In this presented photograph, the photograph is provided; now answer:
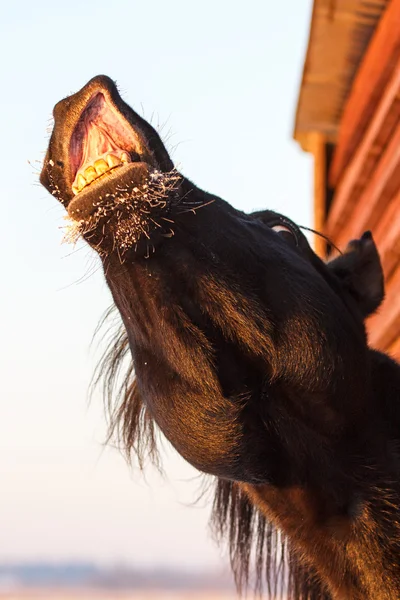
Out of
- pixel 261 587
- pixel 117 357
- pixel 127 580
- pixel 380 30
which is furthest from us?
pixel 127 580

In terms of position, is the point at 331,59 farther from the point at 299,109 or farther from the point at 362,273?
the point at 362,273

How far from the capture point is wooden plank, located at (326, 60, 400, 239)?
3.93 m

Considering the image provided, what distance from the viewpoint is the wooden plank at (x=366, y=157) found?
155 inches

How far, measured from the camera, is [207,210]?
5.43 feet

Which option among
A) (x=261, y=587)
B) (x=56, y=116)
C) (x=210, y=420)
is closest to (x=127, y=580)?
(x=261, y=587)

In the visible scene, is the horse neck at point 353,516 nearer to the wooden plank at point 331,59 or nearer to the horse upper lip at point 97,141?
the horse upper lip at point 97,141

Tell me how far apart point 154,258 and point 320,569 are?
0.77 metres

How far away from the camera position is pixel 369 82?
4.42 meters

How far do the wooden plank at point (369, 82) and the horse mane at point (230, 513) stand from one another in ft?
7.89

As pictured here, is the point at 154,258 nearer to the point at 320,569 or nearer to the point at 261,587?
the point at 320,569

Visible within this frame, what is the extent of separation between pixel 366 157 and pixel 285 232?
2.49m

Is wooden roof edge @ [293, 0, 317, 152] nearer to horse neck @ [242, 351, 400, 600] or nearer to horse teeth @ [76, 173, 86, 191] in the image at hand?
horse neck @ [242, 351, 400, 600]

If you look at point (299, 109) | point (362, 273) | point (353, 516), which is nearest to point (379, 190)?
point (299, 109)

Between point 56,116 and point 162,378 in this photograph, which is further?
point 162,378
